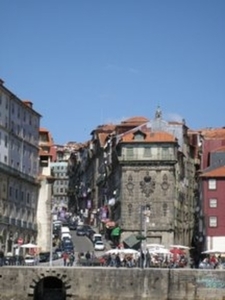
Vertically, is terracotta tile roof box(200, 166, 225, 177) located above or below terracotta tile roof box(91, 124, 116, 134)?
below

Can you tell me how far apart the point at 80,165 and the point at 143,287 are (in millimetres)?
133862

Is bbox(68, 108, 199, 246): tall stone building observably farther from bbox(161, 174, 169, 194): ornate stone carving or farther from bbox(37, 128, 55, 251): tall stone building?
bbox(37, 128, 55, 251): tall stone building

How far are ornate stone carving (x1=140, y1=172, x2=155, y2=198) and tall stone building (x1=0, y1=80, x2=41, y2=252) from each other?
48.6 feet

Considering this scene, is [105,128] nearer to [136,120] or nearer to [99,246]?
[136,120]

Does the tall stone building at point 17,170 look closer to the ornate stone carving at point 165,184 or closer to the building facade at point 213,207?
the ornate stone carving at point 165,184

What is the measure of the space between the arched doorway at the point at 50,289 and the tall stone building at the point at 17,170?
66.9 feet

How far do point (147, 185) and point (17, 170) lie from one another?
20510mm

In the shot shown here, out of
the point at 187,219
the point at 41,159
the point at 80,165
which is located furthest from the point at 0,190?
the point at 80,165

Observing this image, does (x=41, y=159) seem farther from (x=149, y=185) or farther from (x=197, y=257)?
(x=197, y=257)

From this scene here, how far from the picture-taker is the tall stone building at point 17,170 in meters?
93.5

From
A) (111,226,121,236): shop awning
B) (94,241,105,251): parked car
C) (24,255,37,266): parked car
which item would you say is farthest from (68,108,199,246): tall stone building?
(24,255,37,266): parked car

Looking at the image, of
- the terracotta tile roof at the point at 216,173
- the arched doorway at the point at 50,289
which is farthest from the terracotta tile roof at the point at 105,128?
the arched doorway at the point at 50,289

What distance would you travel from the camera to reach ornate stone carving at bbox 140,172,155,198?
11031 centimetres

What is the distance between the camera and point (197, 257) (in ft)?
336
